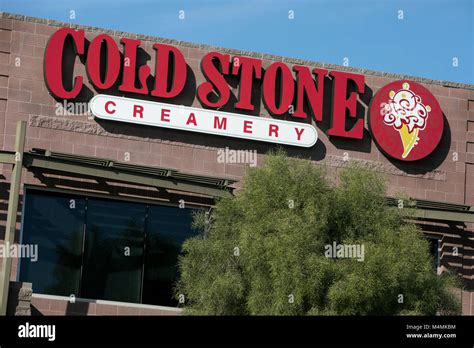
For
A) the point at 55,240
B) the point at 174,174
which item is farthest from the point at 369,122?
the point at 55,240

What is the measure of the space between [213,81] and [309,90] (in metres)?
3.32

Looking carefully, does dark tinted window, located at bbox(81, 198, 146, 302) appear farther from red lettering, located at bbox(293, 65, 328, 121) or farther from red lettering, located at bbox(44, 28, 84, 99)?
red lettering, located at bbox(293, 65, 328, 121)

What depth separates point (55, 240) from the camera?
28422mm

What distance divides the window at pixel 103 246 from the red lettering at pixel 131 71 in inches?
140

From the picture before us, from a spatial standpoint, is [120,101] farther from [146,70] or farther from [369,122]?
[369,122]

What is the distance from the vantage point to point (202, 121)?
30.6 m

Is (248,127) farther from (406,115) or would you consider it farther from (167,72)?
(406,115)

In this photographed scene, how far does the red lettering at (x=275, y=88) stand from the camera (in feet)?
103

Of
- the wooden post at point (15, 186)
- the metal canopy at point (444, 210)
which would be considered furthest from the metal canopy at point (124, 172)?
the metal canopy at point (444, 210)

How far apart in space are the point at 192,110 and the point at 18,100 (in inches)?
214

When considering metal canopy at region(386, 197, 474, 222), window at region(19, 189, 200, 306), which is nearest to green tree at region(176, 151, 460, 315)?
window at region(19, 189, 200, 306)

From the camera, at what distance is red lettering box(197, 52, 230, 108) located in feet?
101

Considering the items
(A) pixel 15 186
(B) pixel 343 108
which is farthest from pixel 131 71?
(B) pixel 343 108
